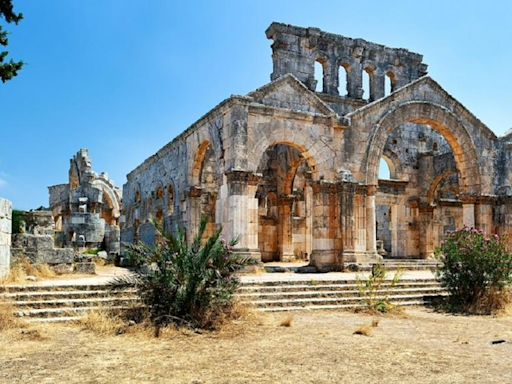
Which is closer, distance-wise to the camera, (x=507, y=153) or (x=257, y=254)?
(x=257, y=254)

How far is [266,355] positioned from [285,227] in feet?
51.7

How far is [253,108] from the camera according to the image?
14.9m

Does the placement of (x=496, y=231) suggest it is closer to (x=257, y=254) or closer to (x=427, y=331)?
(x=257, y=254)

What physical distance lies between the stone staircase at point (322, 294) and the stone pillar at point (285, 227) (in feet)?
31.8

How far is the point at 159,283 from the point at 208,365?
2676 mm

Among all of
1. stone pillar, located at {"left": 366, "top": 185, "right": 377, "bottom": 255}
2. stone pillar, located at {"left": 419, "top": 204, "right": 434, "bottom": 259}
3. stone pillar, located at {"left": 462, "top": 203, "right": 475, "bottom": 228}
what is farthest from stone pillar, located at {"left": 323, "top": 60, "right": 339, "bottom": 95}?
stone pillar, located at {"left": 366, "top": 185, "right": 377, "bottom": 255}

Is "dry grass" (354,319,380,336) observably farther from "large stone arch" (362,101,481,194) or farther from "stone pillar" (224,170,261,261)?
"large stone arch" (362,101,481,194)

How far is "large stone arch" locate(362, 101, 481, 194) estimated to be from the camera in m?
16.9

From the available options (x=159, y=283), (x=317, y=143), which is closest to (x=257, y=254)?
(x=317, y=143)

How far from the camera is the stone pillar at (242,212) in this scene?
1441 centimetres

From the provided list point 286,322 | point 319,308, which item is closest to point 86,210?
point 319,308

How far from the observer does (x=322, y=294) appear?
424 inches

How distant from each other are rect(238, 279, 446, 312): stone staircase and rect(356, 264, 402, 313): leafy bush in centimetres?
4

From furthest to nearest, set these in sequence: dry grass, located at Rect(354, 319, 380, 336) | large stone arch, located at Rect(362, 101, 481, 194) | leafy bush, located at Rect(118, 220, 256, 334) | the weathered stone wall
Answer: the weathered stone wall < large stone arch, located at Rect(362, 101, 481, 194) < leafy bush, located at Rect(118, 220, 256, 334) < dry grass, located at Rect(354, 319, 380, 336)
